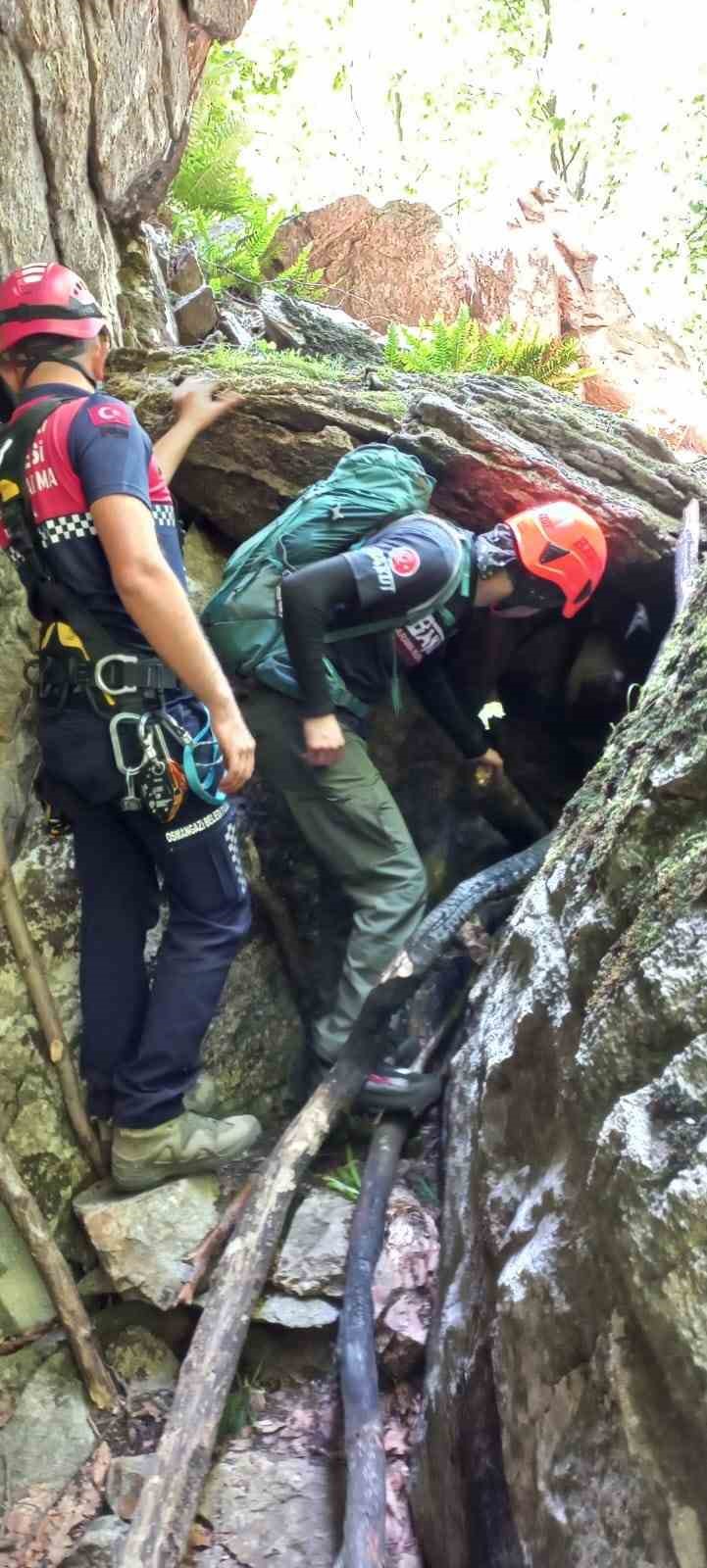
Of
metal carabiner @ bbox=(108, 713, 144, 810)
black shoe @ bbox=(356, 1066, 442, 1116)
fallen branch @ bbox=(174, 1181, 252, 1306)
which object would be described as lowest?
fallen branch @ bbox=(174, 1181, 252, 1306)

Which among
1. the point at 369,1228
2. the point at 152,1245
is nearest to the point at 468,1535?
the point at 369,1228

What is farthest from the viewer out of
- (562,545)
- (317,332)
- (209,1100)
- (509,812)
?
(317,332)

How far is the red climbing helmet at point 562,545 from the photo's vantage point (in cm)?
388

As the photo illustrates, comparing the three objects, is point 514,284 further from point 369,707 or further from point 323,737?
point 323,737

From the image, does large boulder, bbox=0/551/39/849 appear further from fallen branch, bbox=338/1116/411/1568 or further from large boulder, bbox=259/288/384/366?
large boulder, bbox=259/288/384/366

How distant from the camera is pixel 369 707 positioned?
4047 millimetres

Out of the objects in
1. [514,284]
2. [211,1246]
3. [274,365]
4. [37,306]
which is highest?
[514,284]

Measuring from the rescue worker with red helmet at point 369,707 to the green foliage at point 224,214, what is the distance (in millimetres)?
3558

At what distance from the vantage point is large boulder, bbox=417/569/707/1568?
136 cm

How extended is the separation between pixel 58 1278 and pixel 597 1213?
2.19 meters

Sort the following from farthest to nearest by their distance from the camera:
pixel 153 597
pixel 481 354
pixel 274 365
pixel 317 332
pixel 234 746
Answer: pixel 317 332 → pixel 481 354 → pixel 274 365 → pixel 234 746 → pixel 153 597

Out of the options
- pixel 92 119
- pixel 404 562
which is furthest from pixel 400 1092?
pixel 92 119

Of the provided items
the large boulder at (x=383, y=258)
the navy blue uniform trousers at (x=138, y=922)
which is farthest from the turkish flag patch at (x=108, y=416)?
the large boulder at (x=383, y=258)

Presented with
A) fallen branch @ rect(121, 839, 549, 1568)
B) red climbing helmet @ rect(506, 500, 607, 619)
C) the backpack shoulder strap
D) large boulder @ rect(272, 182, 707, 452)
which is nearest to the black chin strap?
the backpack shoulder strap
